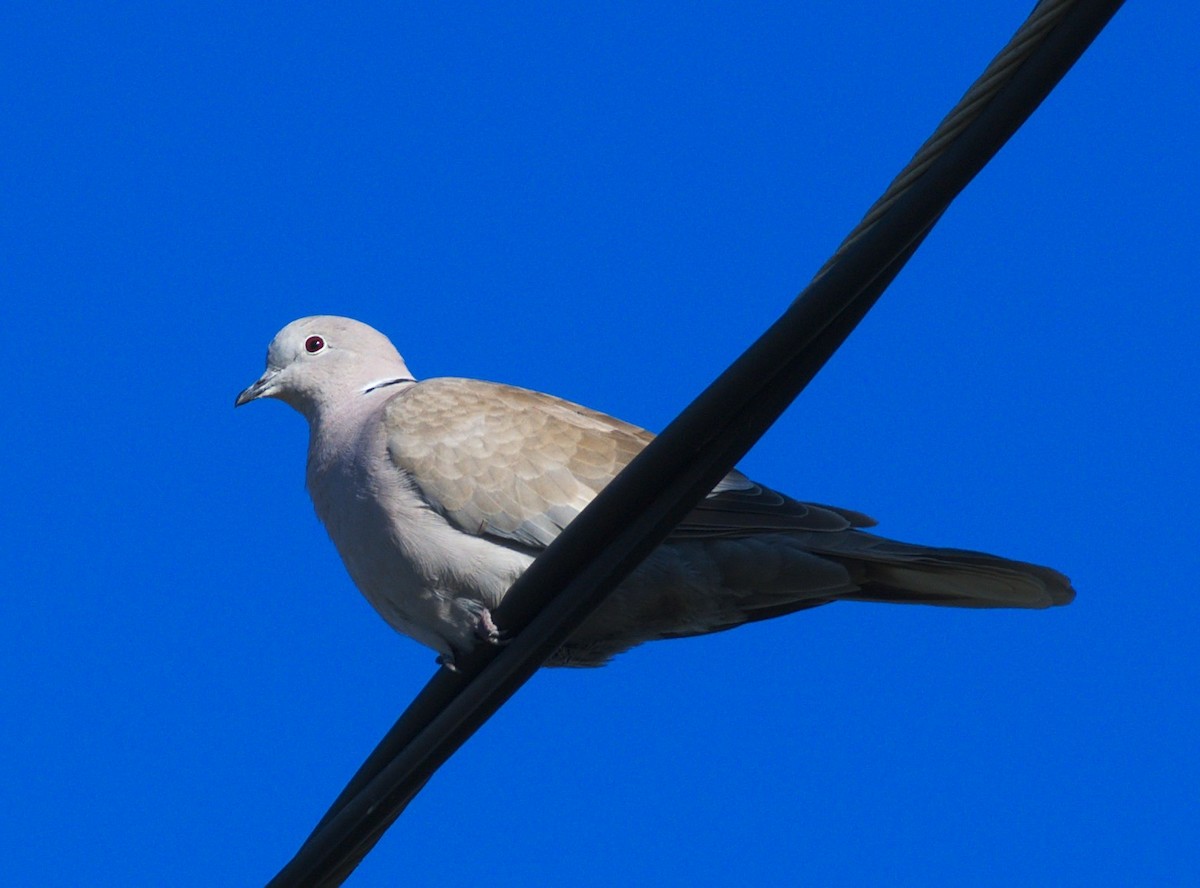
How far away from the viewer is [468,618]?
181 inches

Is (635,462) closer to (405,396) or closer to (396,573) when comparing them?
(396,573)

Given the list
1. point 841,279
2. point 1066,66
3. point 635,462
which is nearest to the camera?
point 1066,66

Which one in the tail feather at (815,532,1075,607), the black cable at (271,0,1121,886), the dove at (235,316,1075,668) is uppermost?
the tail feather at (815,532,1075,607)

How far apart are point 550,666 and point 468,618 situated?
0.59 metres

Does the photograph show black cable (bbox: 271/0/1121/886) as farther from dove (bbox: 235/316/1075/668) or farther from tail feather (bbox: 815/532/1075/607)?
→ tail feather (bbox: 815/532/1075/607)

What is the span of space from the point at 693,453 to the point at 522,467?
2.05 metres

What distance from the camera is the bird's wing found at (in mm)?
4711

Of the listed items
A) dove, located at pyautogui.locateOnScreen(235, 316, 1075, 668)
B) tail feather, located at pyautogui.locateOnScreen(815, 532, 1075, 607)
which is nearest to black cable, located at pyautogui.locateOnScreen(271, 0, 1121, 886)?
dove, located at pyautogui.locateOnScreen(235, 316, 1075, 668)

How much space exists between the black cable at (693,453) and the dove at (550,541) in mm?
1124

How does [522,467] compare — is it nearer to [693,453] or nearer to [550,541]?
[550,541]

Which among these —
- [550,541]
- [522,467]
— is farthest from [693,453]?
[522,467]

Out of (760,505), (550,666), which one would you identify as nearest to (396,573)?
(550,666)

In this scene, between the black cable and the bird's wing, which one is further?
the bird's wing

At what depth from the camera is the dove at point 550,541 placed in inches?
182
